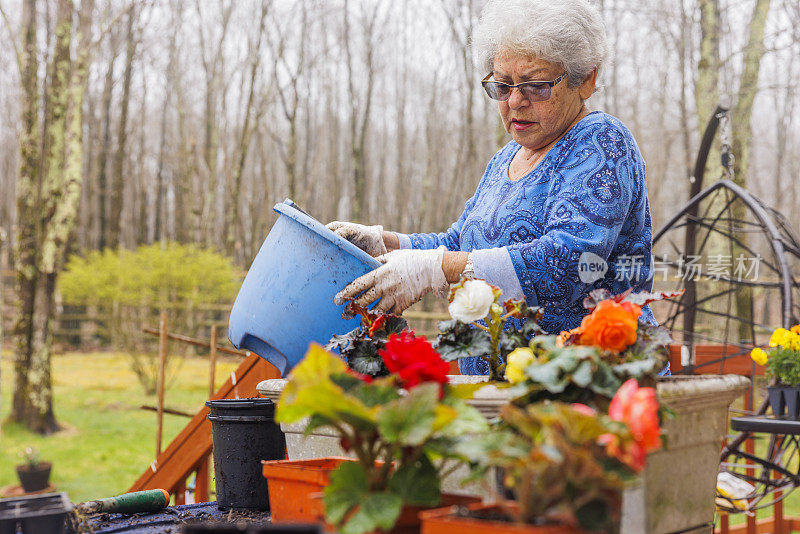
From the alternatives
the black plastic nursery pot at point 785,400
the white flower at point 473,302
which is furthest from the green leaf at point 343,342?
the black plastic nursery pot at point 785,400

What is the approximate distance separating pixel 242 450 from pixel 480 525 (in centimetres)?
90

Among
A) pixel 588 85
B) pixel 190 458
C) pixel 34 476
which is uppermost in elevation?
pixel 588 85

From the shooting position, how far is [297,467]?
110cm

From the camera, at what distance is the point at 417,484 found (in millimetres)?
836

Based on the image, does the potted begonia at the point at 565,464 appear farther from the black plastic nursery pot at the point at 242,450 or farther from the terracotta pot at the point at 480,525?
the black plastic nursery pot at the point at 242,450

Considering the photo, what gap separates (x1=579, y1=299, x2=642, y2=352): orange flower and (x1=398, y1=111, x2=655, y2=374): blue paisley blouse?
1.33 feet

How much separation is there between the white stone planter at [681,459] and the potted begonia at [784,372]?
2.29m

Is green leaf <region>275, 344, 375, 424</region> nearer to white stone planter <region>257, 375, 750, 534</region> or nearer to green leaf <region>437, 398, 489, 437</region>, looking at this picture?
green leaf <region>437, 398, 489, 437</region>

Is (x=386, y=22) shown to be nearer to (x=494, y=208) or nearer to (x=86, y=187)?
(x=86, y=187)

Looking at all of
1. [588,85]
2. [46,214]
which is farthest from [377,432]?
[46,214]

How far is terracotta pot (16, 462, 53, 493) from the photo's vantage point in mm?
5867

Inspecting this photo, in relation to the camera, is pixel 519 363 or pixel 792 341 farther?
pixel 792 341

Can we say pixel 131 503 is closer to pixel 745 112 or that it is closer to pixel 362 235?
pixel 362 235

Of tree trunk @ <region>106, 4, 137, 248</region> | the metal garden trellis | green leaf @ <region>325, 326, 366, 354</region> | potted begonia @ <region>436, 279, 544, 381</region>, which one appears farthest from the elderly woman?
tree trunk @ <region>106, 4, 137, 248</region>
